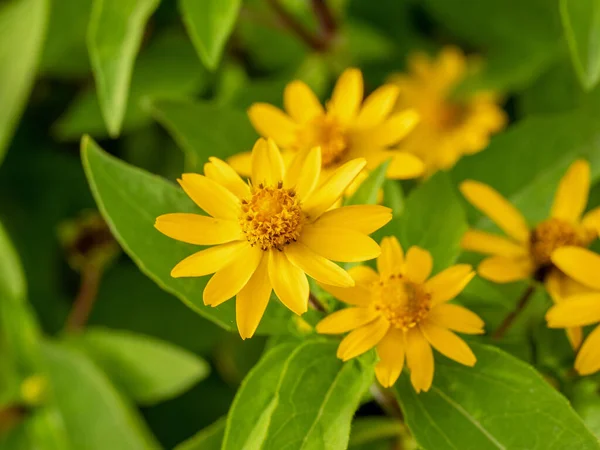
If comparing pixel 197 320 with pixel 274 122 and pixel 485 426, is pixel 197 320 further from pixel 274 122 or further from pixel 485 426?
pixel 485 426

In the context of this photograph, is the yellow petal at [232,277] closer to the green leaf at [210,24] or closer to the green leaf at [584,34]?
the green leaf at [210,24]

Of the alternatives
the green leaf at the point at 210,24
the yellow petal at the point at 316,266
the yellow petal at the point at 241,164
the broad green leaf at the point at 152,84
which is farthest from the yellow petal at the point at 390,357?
the broad green leaf at the point at 152,84

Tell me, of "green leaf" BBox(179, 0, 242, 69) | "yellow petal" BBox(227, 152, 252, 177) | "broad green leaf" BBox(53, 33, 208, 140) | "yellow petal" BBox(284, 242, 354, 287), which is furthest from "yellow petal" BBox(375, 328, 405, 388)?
"broad green leaf" BBox(53, 33, 208, 140)

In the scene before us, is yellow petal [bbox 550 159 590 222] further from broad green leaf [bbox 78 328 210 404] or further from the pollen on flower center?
broad green leaf [bbox 78 328 210 404]

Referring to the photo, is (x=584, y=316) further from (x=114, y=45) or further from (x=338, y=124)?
(x=114, y=45)

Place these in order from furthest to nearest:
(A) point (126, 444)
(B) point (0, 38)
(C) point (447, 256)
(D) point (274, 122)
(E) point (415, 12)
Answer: (E) point (415, 12)
(B) point (0, 38)
(A) point (126, 444)
(D) point (274, 122)
(C) point (447, 256)

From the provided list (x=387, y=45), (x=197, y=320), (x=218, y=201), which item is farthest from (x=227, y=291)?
(x=387, y=45)
